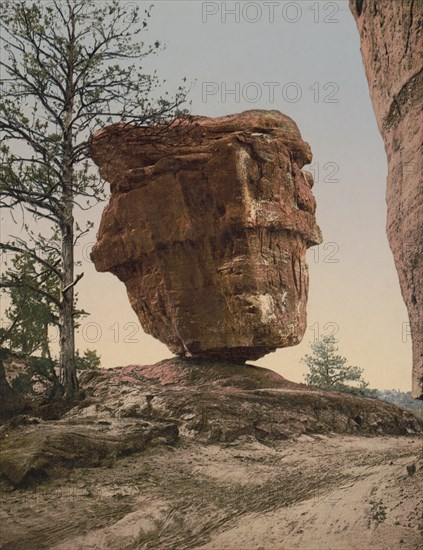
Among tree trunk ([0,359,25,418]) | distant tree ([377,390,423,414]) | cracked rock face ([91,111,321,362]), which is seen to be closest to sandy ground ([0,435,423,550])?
tree trunk ([0,359,25,418])

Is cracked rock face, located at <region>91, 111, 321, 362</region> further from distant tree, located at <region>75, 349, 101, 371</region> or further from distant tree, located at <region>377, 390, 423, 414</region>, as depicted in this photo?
distant tree, located at <region>377, 390, 423, 414</region>

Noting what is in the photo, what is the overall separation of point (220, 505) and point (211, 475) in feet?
5.41

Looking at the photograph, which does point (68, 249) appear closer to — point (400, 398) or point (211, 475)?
point (211, 475)

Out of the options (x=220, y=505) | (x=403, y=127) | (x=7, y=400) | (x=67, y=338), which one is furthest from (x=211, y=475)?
(x=67, y=338)

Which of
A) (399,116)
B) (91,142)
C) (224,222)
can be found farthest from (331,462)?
(91,142)

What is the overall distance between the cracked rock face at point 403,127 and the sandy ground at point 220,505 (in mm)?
2776

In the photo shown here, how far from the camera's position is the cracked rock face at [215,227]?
63.5ft

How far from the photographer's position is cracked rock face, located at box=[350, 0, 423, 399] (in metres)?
5.31

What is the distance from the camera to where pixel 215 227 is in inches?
789

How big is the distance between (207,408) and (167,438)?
7.00 feet

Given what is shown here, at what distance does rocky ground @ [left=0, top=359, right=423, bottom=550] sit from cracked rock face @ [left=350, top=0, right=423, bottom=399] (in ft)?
9.96

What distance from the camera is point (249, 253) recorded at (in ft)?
63.5

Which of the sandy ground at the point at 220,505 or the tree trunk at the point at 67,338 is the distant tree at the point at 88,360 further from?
the sandy ground at the point at 220,505

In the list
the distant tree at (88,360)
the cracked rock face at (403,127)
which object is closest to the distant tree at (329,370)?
the distant tree at (88,360)
